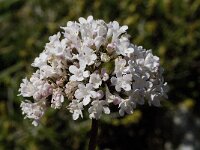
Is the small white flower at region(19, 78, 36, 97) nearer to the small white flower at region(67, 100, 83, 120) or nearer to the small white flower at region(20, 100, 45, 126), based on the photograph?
the small white flower at region(20, 100, 45, 126)

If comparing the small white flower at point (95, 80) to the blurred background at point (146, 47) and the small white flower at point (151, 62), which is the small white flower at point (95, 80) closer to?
the small white flower at point (151, 62)

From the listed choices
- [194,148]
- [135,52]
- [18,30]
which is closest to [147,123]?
[194,148]

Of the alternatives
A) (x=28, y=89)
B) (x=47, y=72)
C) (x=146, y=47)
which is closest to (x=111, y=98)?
(x=47, y=72)

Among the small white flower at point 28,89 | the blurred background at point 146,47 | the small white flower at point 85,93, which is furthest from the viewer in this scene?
the blurred background at point 146,47

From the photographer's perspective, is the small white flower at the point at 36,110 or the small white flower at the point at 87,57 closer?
the small white flower at the point at 87,57

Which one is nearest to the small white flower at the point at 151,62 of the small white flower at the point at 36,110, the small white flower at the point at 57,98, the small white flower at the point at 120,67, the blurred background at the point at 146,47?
the small white flower at the point at 120,67

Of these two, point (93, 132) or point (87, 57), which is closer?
point (87, 57)

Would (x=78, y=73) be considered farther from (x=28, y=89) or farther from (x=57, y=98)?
(x=28, y=89)

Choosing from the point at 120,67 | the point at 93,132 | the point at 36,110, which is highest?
the point at 120,67
